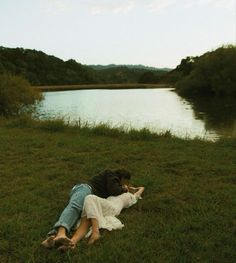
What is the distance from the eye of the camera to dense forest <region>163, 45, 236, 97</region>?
170 ft

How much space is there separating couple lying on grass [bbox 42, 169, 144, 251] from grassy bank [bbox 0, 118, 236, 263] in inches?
4.6

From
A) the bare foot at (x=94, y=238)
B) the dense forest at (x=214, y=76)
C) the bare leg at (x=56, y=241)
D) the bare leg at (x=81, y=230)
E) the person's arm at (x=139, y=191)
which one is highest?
the bare leg at (x=56, y=241)

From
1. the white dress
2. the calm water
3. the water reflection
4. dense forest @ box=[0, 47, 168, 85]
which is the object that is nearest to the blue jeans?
the white dress

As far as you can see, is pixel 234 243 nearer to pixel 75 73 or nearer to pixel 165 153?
pixel 165 153

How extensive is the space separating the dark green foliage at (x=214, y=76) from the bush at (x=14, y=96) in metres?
33.7

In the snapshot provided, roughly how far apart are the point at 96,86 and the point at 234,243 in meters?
79.9

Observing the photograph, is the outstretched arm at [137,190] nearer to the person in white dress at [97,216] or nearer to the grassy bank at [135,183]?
the grassy bank at [135,183]

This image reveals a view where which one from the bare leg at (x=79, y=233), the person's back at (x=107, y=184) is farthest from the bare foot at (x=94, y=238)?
the person's back at (x=107, y=184)

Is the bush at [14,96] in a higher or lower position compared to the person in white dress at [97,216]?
lower

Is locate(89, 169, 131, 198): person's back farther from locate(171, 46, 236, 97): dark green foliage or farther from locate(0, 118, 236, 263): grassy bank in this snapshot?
locate(171, 46, 236, 97): dark green foliage

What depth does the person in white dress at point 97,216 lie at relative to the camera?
4.55m

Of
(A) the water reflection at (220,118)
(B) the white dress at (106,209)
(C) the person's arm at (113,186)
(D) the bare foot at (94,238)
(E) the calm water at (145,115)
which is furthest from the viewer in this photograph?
(A) the water reflection at (220,118)

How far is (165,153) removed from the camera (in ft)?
30.1

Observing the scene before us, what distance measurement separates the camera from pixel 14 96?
67.2 feet
